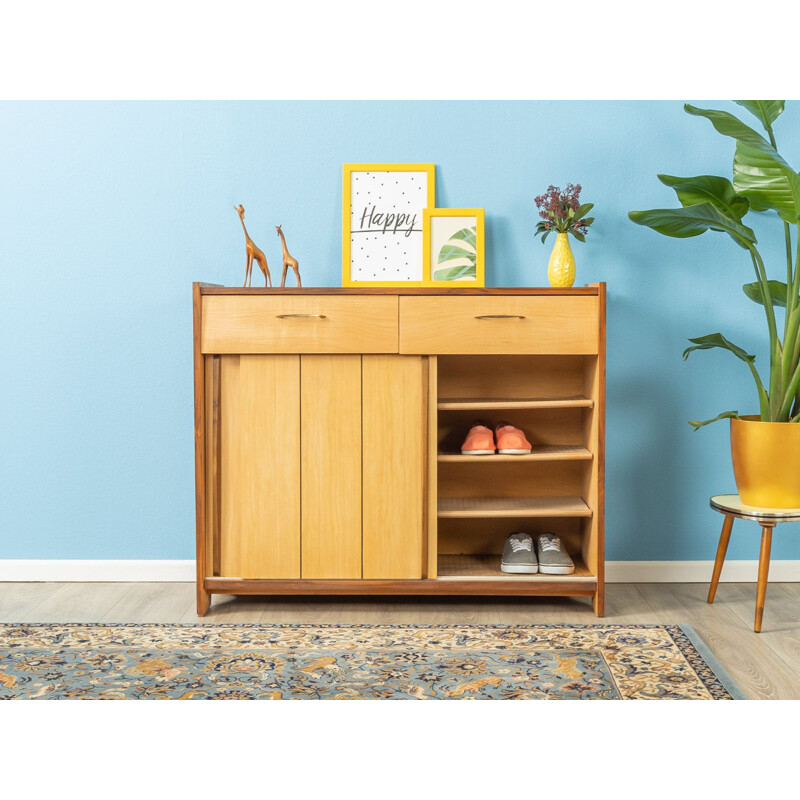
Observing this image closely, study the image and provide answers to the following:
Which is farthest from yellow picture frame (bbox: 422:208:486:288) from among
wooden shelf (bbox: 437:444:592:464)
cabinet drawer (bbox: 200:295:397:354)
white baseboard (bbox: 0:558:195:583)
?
white baseboard (bbox: 0:558:195:583)

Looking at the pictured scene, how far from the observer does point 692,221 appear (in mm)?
2557

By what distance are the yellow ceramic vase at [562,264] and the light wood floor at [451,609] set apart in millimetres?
1109

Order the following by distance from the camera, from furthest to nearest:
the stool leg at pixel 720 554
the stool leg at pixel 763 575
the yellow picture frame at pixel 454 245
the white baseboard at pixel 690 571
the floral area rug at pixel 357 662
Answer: the white baseboard at pixel 690 571 → the yellow picture frame at pixel 454 245 → the stool leg at pixel 720 554 → the stool leg at pixel 763 575 → the floral area rug at pixel 357 662

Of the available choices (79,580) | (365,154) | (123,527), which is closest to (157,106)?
(365,154)

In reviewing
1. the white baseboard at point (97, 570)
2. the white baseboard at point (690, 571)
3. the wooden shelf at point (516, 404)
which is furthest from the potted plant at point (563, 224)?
the white baseboard at point (97, 570)

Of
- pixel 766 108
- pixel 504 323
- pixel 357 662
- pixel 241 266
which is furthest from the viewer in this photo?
pixel 241 266

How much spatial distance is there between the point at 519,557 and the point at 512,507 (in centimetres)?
17

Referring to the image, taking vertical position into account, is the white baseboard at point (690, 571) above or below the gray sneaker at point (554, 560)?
below

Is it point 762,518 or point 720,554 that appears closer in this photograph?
point 762,518

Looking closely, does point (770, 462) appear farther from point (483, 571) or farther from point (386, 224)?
point (386, 224)

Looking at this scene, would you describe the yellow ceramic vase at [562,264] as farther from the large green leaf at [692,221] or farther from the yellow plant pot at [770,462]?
the yellow plant pot at [770,462]

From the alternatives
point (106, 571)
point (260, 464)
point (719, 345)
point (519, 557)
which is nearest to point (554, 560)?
point (519, 557)

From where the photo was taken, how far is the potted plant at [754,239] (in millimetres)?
2430

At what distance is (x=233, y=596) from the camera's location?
2812 mm
